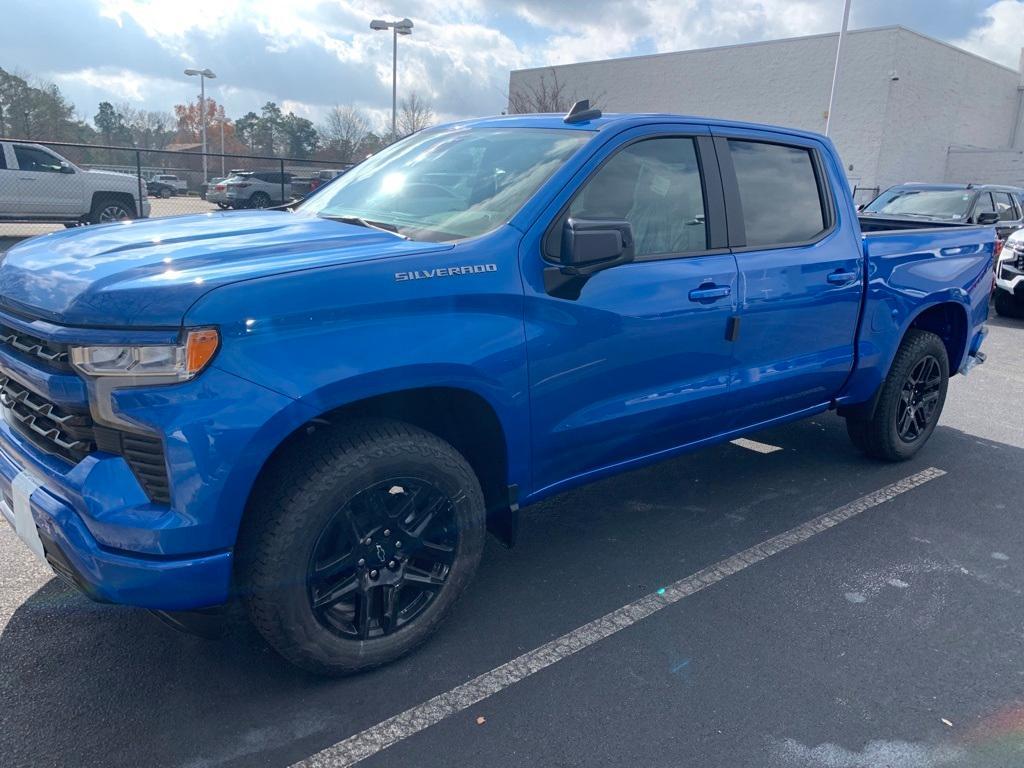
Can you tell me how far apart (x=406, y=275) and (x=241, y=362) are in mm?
611

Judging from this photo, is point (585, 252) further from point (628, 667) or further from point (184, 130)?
point (184, 130)

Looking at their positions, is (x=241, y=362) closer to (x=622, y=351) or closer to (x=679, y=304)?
(x=622, y=351)

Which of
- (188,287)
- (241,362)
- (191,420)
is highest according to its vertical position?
(188,287)

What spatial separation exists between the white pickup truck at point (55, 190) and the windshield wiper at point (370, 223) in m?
14.1

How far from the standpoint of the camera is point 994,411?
6.56m

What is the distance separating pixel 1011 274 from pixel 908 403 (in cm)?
747

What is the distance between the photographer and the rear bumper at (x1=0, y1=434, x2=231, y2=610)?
2.27m

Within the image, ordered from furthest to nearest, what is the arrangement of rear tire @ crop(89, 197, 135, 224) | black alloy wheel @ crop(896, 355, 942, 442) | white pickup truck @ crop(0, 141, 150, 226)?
rear tire @ crop(89, 197, 135, 224) < white pickup truck @ crop(0, 141, 150, 226) < black alloy wheel @ crop(896, 355, 942, 442)

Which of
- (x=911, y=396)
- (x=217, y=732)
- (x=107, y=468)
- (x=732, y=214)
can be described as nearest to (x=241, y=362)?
(x=107, y=468)

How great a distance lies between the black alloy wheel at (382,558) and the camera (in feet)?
8.66

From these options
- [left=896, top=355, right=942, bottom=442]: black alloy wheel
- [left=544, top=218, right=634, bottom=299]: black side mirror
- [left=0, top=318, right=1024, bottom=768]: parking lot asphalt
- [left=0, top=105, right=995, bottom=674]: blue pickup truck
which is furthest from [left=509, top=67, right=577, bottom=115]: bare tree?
[left=544, top=218, right=634, bottom=299]: black side mirror

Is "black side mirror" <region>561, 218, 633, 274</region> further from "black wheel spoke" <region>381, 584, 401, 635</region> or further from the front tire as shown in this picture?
"black wheel spoke" <region>381, 584, 401, 635</region>

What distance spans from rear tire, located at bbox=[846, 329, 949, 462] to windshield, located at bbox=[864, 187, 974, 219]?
22.8 ft

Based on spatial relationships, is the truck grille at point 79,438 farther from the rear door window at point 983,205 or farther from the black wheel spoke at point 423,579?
the rear door window at point 983,205
